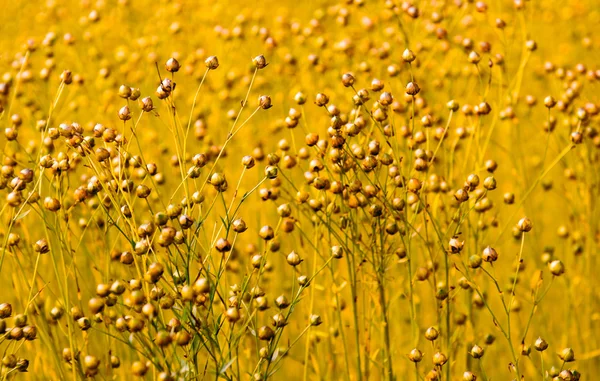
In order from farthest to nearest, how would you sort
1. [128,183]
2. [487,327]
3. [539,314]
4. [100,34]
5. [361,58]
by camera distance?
[100,34] → [361,58] → [487,327] → [539,314] → [128,183]

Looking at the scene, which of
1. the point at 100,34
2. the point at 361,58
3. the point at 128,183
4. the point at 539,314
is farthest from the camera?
the point at 100,34

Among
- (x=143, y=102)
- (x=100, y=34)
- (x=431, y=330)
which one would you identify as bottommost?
(x=431, y=330)

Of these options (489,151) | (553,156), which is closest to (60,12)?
(489,151)

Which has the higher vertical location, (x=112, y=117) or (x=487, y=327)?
(x=112, y=117)

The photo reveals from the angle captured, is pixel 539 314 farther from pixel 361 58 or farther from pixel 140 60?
pixel 140 60

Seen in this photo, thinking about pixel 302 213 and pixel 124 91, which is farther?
pixel 302 213

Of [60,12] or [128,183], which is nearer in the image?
[128,183]

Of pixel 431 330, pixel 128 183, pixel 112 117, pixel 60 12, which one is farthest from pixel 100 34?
pixel 431 330
